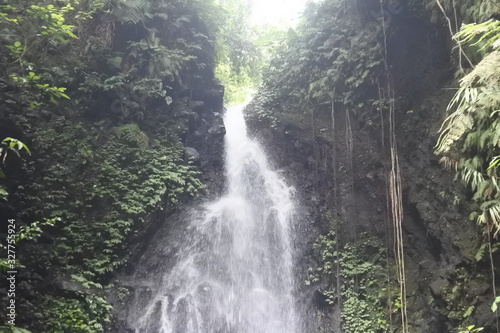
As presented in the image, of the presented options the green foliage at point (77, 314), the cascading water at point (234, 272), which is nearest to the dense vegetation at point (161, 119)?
the green foliage at point (77, 314)

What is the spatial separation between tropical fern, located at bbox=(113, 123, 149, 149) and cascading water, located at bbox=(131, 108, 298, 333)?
83.5 inches

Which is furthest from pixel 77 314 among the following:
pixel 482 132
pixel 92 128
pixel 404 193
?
pixel 482 132

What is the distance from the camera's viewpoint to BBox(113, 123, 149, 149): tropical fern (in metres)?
9.21

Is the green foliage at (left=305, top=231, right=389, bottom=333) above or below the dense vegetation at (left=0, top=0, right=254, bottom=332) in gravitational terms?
below

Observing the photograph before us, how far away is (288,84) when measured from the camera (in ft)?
39.5

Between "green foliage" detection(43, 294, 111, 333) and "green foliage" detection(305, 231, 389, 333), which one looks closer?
"green foliage" detection(43, 294, 111, 333)

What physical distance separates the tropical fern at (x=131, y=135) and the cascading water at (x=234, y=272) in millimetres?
2120

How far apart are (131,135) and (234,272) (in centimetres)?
397

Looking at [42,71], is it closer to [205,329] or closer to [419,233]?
[205,329]

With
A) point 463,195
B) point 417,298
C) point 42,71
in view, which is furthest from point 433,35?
point 42,71

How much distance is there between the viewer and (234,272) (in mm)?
8445

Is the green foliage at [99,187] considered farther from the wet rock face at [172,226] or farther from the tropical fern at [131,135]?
the wet rock face at [172,226]

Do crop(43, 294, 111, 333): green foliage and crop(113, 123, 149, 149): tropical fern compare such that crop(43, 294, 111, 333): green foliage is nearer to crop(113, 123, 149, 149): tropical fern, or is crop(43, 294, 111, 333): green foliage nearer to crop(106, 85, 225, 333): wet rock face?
crop(106, 85, 225, 333): wet rock face

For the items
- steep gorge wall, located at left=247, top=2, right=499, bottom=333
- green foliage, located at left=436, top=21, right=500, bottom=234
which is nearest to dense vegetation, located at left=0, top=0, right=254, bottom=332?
steep gorge wall, located at left=247, top=2, right=499, bottom=333
